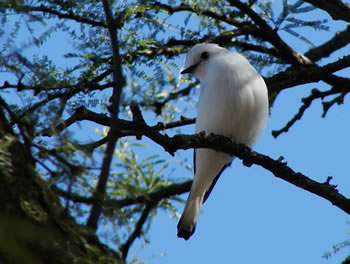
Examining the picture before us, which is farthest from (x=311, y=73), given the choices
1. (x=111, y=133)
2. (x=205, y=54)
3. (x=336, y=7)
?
(x=111, y=133)

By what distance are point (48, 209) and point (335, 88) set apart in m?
4.64

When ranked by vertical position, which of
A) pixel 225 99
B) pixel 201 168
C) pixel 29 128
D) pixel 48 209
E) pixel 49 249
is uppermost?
pixel 225 99

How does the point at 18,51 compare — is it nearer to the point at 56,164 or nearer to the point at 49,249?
the point at 56,164

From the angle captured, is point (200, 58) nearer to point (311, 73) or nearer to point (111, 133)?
point (311, 73)

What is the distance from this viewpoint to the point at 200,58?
22.9 ft

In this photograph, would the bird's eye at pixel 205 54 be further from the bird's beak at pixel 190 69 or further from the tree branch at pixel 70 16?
the tree branch at pixel 70 16

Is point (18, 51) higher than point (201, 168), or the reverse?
point (201, 168)

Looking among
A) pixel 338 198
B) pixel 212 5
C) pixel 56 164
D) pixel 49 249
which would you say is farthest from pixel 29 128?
pixel 212 5

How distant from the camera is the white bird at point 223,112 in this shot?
5.90m

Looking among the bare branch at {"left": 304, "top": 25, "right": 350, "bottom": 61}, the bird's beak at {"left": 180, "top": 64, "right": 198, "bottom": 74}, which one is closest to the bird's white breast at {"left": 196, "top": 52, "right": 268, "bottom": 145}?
the bird's beak at {"left": 180, "top": 64, "right": 198, "bottom": 74}

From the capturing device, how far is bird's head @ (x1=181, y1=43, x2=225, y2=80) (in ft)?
22.6

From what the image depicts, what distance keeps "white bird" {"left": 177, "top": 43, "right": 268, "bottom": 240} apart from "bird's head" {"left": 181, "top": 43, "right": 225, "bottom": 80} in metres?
0.29

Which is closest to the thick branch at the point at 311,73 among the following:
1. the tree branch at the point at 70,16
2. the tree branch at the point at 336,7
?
the tree branch at the point at 336,7

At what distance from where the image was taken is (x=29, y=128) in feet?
8.67
